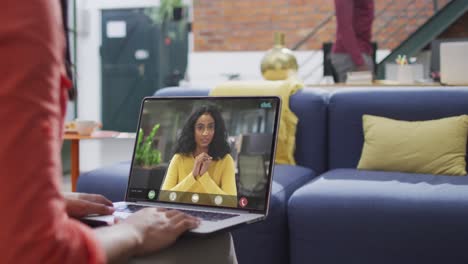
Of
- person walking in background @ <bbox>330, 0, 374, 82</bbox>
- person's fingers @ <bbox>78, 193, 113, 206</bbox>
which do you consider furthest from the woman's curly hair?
person walking in background @ <bbox>330, 0, 374, 82</bbox>

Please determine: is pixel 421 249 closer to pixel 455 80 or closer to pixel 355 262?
pixel 355 262

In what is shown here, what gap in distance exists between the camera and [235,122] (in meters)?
1.45

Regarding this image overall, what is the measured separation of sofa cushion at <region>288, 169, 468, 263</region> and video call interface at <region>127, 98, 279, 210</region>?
0.73 metres

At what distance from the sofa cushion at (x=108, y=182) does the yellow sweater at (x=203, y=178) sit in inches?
43.3

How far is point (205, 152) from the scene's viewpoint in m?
1.31

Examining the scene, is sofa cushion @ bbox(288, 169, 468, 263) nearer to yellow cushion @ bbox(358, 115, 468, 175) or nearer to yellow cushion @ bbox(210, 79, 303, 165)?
yellow cushion @ bbox(358, 115, 468, 175)

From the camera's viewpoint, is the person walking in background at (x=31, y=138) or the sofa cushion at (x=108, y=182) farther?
the sofa cushion at (x=108, y=182)

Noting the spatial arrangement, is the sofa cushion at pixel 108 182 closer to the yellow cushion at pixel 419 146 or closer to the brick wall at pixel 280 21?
the yellow cushion at pixel 419 146

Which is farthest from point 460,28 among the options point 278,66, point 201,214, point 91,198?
point 91,198

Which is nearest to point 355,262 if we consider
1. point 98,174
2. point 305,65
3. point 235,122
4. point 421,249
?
point 421,249

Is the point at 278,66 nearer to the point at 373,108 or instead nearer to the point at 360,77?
the point at 360,77

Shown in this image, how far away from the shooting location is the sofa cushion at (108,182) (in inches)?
97.5

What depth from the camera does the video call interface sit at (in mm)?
1286

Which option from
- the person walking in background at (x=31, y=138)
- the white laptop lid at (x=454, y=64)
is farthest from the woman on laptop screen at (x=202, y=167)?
the white laptop lid at (x=454, y=64)
